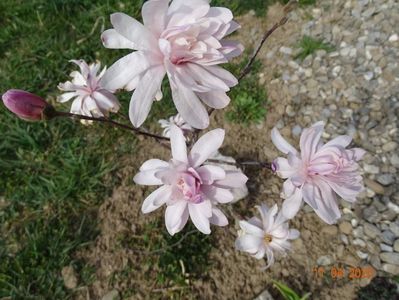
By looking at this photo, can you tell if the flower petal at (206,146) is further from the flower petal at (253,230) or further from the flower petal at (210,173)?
the flower petal at (253,230)

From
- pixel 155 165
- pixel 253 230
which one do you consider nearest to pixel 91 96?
pixel 155 165

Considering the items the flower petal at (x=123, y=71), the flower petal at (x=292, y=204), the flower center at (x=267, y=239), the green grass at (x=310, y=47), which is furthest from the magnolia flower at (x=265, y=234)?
the green grass at (x=310, y=47)

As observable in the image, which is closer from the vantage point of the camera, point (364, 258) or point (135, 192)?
point (364, 258)

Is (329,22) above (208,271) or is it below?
above

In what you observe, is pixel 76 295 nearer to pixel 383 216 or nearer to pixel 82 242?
pixel 82 242

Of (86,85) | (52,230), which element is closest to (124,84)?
(86,85)

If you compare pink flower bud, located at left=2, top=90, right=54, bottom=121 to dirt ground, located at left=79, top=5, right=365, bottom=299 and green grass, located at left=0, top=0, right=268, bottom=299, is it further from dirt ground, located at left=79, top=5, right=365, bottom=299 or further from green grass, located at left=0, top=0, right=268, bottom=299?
green grass, located at left=0, top=0, right=268, bottom=299
